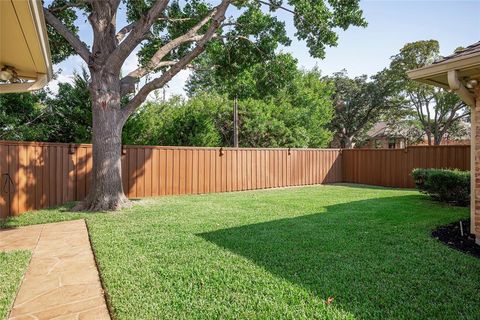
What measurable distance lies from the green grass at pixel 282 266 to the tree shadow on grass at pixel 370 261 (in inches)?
0.4

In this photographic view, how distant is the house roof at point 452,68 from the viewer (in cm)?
341

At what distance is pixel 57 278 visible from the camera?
117 inches

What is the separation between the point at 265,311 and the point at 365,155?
452 inches

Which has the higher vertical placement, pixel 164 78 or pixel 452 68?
pixel 164 78

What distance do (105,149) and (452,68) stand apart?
6244mm

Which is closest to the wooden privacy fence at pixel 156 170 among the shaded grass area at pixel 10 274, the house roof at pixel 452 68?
the shaded grass area at pixel 10 274

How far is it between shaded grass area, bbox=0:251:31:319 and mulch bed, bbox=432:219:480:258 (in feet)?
15.3

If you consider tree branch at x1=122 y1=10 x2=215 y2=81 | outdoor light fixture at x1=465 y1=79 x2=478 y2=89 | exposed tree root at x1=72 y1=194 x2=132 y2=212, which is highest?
tree branch at x1=122 y1=10 x2=215 y2=81

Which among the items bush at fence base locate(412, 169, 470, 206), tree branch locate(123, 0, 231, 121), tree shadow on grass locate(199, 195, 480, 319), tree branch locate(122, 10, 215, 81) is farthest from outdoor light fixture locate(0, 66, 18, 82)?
bush at fence base locate(412, 169, 470, 206)

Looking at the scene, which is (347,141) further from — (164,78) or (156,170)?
(164,78)

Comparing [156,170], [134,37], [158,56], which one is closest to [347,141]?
[156,170]

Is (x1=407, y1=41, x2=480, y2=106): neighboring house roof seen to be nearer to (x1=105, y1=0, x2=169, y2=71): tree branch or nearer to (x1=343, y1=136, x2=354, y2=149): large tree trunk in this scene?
(x1=105, y1=0, x2=169, y2=71): tree branch

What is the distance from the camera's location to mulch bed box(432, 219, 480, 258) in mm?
3746

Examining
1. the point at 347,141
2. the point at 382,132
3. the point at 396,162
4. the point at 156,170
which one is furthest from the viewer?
the point at 382,132
